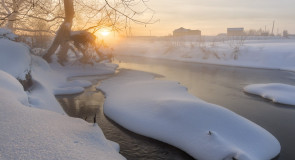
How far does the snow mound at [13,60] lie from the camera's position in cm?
965

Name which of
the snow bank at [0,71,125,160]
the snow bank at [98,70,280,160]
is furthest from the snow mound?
the snow bank at [0,71,125,160]

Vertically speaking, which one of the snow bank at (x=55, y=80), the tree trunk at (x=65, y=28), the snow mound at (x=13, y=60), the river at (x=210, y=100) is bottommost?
A: the river at (x=210, y=100)

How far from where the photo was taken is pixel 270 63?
27312 mm

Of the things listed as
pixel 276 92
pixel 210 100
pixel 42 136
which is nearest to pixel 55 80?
pixel 210 100

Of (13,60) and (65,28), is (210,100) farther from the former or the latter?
(65,28)

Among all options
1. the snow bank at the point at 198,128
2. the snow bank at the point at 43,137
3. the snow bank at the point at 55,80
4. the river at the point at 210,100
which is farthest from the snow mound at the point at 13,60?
the snow bank at the point at 43,137

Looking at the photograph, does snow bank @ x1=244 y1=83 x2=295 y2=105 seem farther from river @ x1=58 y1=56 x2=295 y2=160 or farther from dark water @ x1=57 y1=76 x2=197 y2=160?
dark water @ x1=57 y1=76 x2=197 y2=160

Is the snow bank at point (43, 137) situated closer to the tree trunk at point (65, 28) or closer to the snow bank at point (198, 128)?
the snow bank at point (198, 128)

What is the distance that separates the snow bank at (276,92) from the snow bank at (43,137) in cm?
1171

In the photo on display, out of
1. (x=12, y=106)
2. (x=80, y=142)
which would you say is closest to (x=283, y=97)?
(x=80, y=142)

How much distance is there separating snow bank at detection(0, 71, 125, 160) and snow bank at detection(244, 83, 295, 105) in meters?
11.7

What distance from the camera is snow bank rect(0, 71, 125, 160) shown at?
2.80 meters

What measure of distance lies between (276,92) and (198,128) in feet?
29.0

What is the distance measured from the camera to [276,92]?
13.3 metres
